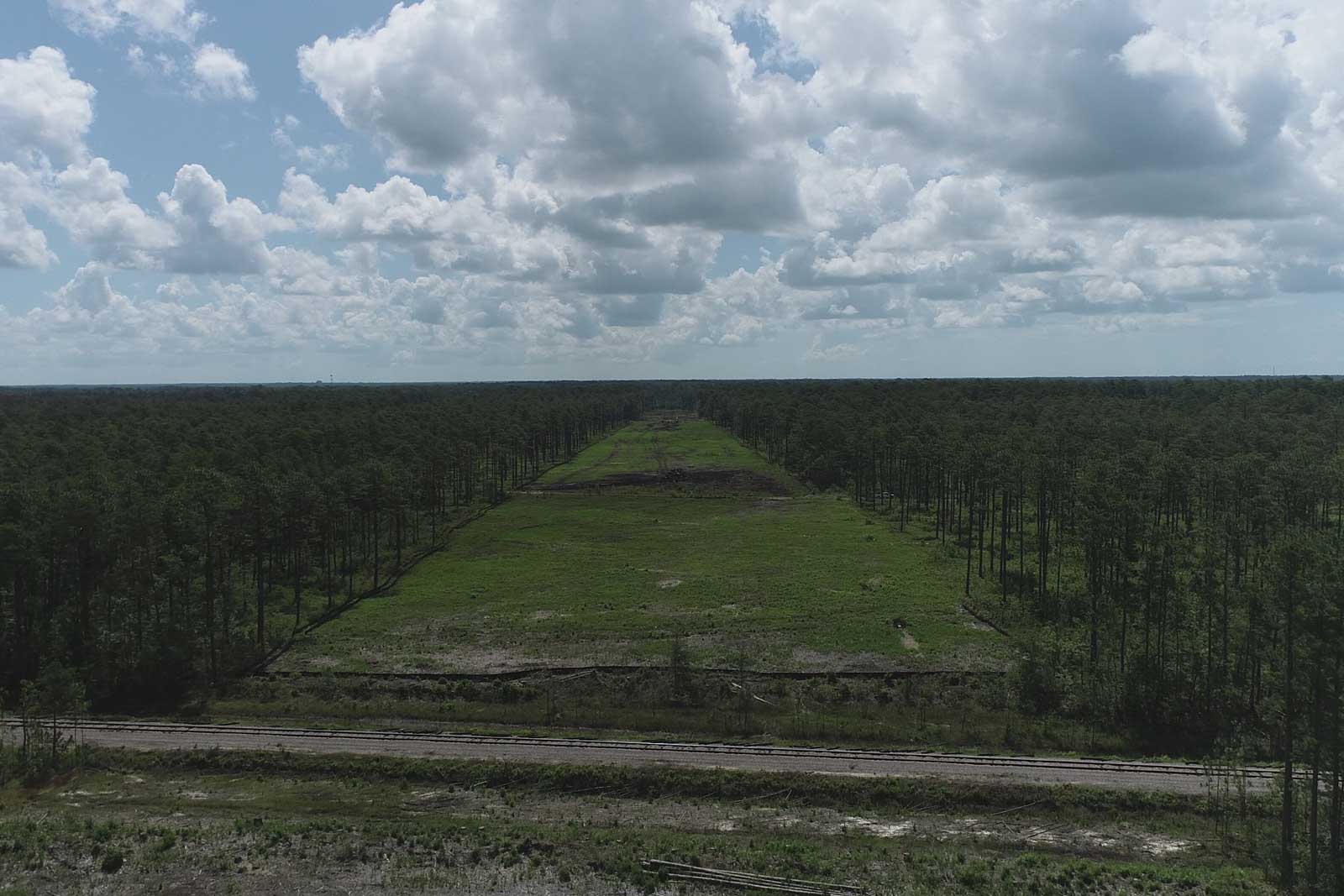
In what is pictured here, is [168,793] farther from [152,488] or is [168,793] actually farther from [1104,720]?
[1104,720]

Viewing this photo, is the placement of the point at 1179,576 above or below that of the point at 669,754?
above

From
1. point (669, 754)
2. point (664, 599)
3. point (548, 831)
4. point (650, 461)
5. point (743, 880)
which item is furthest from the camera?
point (650, 461)

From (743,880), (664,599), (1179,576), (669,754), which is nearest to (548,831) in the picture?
(743,880)

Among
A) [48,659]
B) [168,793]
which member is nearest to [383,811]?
[168,793]

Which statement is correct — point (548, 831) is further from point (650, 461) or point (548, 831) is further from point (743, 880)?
point (650, 461)

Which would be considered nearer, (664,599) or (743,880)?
(743,880)

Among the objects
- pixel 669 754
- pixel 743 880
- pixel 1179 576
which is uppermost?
pixel 1179 576

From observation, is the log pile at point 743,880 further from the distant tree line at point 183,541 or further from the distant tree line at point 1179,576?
the distant tree line at point 183,541

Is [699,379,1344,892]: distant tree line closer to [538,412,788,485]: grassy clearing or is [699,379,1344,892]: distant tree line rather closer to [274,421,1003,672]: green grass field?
Answer: [274,421,1003,672]: green grass field
